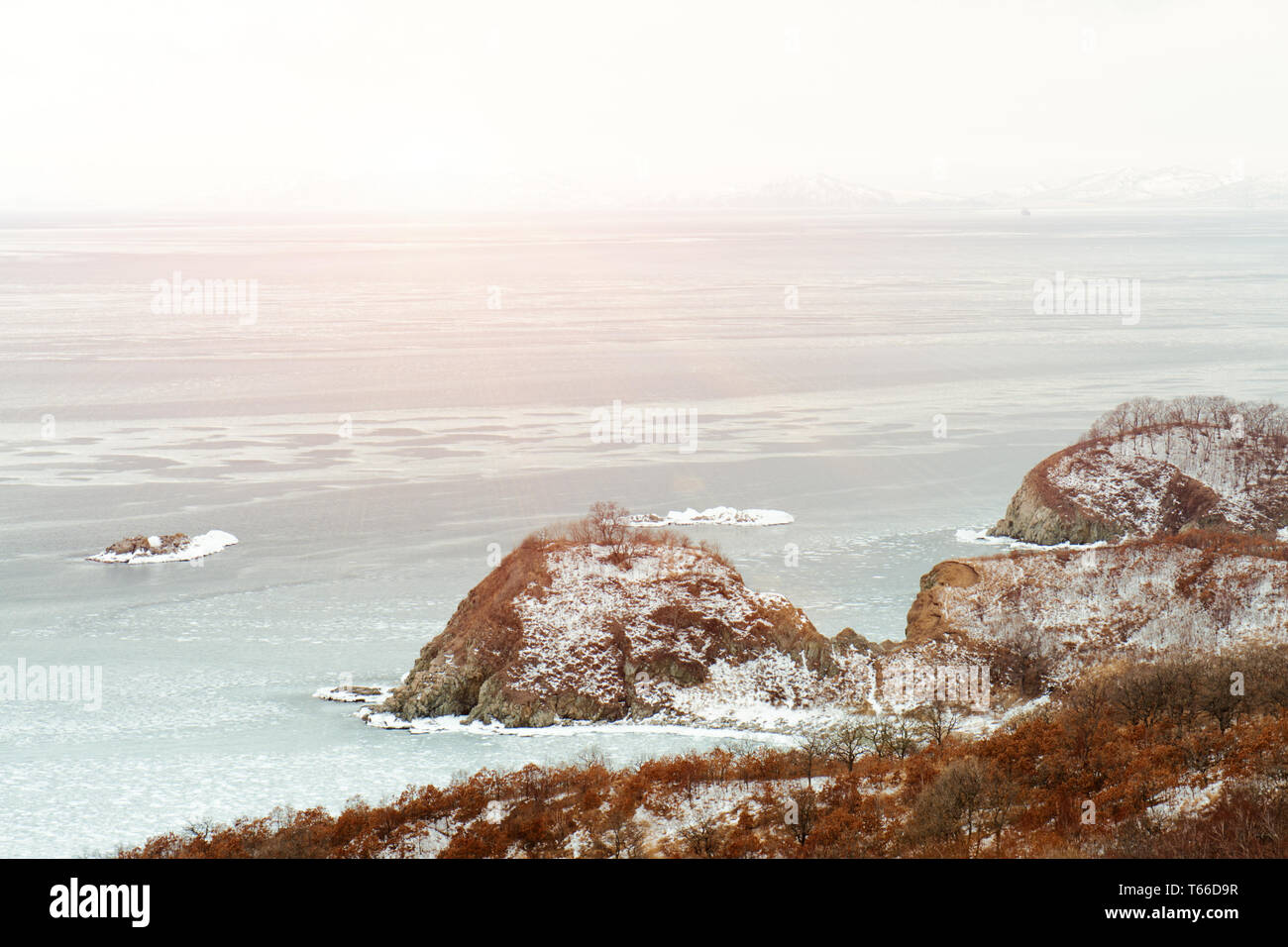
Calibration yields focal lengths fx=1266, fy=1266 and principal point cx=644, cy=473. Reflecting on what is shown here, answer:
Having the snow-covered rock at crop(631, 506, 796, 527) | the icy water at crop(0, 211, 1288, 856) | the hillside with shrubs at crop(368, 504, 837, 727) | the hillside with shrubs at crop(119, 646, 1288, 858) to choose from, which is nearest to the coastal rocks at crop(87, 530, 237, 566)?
the icy water at crop(0, 211, 1288, 856)

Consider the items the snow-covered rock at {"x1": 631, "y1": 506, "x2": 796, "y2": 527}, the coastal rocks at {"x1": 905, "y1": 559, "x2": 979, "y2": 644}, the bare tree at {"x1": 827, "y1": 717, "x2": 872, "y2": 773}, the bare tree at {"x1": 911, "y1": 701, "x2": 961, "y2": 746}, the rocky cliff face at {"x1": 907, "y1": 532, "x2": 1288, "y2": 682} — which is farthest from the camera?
the snow-covered rock at {"x1": 631, "y1": 506, "x2": 796, "y2": 527}

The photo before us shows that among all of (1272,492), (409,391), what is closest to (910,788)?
(1272,492)

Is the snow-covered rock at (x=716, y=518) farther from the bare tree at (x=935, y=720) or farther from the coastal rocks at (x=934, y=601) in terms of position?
the bare tree at (x=935, y=720)

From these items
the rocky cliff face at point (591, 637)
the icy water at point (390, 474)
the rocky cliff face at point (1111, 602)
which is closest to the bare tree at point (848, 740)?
the rocky cliff face at point (591, 637)

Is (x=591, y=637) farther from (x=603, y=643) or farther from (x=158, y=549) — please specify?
(x=158, y=549)

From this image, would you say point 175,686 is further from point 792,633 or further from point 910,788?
point 910,788

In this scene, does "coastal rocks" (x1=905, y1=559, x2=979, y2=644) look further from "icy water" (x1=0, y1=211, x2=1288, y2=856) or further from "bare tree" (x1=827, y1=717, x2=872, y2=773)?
"bare tree" (x1=827, y1=717, x2=872, y2=773)

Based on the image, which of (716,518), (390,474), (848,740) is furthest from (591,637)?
(390,474)
